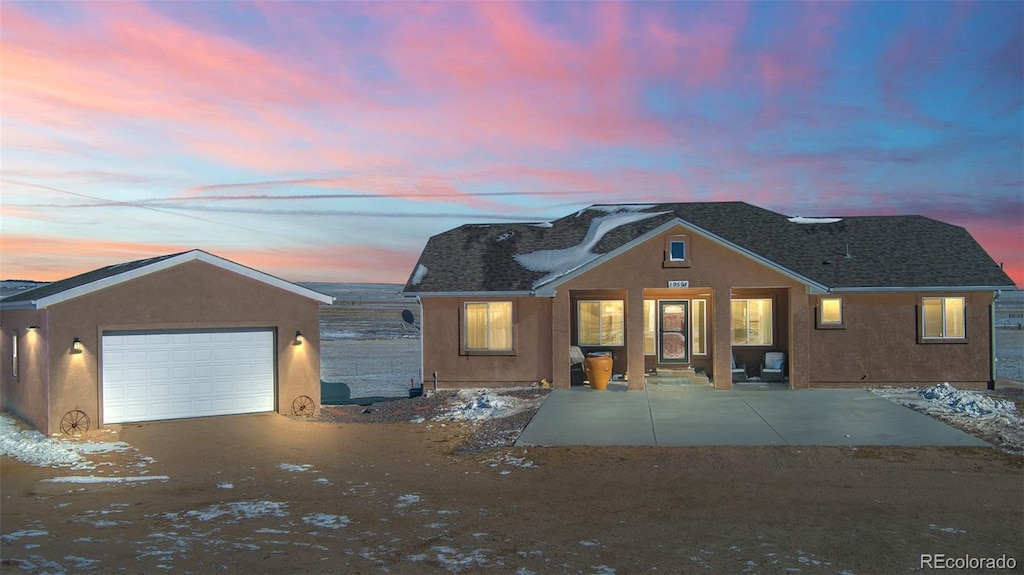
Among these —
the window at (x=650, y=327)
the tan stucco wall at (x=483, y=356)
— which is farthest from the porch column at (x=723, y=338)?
the tan stucco wall at (x=483, y=356)

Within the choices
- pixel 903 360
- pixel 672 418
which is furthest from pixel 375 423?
pixel 903 360

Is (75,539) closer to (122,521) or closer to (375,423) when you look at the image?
(122,521)

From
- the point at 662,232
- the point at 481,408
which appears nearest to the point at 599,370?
the point at 481,408

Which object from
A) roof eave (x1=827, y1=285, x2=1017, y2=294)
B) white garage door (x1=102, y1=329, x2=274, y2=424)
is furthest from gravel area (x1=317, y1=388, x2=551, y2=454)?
roof eave (x1=827, y1=285, x2=1017, y2=294)

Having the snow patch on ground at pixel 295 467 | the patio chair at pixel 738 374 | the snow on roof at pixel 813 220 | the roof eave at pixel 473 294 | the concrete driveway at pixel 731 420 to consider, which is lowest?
the snow patch on ground at pixel 295 467

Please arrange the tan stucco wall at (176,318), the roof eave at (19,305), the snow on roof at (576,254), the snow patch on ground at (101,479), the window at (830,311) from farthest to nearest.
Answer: the snow on roof at (576,254) → the window at (830,311) → the tan stucco wall at (176,318) → the roof eave at (19,305) → the snow patch on ground at (101,479)

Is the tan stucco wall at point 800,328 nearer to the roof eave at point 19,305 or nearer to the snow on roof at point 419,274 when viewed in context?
the snow on roof at point 419,274

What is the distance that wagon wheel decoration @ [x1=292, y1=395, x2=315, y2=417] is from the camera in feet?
60.7

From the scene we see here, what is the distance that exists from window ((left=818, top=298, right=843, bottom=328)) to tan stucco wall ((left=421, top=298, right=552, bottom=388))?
24.1 ft

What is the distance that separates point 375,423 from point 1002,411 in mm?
13188

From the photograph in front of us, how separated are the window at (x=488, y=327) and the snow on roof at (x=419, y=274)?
1.75 metres

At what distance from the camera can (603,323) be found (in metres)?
22.8

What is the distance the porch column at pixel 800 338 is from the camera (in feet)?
66.9

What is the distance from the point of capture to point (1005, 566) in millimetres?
7902
